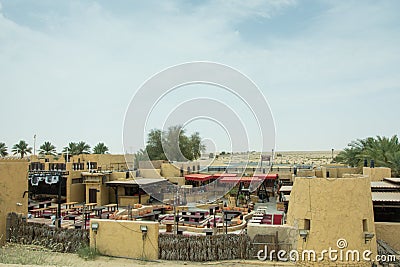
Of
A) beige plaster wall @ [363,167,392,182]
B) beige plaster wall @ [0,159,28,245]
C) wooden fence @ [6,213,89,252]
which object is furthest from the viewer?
beige plaster wall @ [363,167,392,182]

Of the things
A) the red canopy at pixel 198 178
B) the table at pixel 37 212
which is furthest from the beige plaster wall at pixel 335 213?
the red canopy at pixel 198 178

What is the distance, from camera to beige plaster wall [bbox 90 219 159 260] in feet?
42.4

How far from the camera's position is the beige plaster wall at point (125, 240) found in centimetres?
1294

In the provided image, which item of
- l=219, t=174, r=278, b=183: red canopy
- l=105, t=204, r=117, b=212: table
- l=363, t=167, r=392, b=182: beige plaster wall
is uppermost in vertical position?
l=363, t=167, r=392, b=182: beige plaster wall

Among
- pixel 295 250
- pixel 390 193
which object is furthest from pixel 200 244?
pixel 390 193

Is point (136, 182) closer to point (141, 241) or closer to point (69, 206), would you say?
point (69, 206)

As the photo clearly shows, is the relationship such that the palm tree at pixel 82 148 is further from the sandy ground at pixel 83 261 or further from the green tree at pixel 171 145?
the sandy ground at pixel 83 261

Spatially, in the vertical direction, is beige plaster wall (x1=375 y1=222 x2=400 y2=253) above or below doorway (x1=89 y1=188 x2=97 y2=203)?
below

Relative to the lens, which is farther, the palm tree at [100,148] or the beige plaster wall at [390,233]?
the palm tree at [100,148]

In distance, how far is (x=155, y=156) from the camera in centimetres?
5700

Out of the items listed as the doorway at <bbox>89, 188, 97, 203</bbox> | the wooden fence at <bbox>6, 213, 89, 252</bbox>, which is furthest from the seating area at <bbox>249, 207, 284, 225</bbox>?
the doorway at <bbox>89, 188, 97, 203</bbox>

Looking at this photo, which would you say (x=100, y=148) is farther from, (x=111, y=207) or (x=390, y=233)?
(x=390, y=233)

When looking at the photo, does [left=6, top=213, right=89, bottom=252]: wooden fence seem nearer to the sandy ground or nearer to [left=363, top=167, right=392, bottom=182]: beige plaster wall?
the sandy ground

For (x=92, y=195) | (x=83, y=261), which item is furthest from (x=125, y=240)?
(x=92, y=195)
